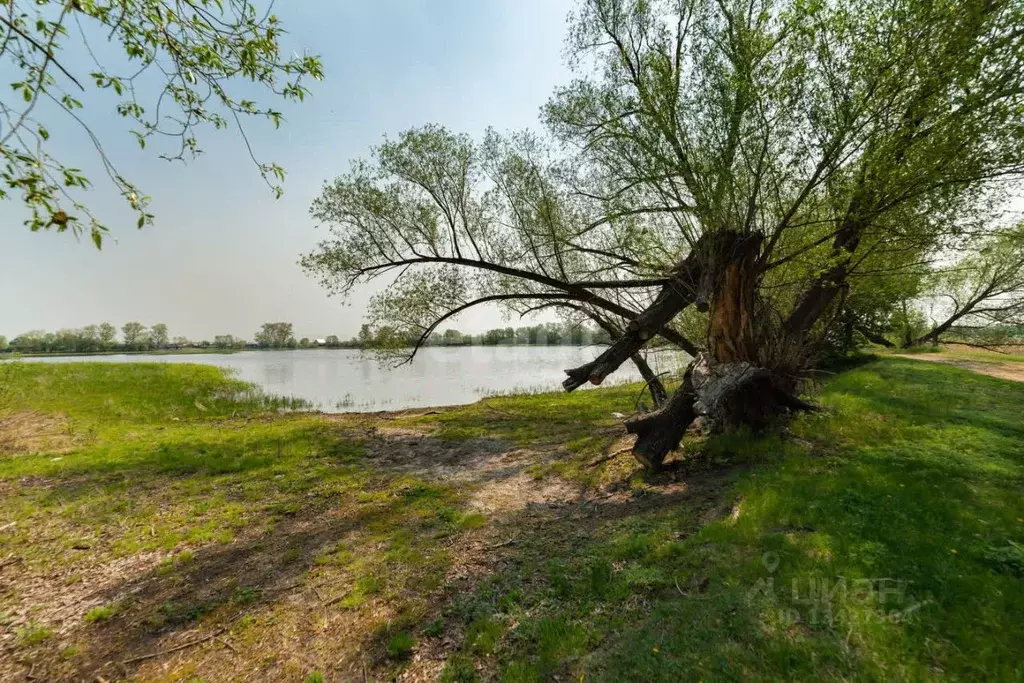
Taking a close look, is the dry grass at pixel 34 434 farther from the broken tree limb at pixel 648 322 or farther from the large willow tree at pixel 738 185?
the broken tree limb at pixel 648 322

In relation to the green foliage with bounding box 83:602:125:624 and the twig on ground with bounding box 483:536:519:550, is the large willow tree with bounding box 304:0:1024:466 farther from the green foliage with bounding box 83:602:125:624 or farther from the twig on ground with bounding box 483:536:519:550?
the green foliage with bounding box 83:602:125:624

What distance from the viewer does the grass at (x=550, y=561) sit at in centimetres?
276

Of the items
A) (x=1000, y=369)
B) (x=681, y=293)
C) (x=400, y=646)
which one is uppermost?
(x=681, y=293)

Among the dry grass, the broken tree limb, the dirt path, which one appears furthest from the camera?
the dirt path

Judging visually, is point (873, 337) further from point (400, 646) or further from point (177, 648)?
point (177, 648)

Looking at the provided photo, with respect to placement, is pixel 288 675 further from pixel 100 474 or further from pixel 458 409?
pixel 458 409

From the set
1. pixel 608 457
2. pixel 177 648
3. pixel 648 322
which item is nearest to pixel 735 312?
pixel 648 322

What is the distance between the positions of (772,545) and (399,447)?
8099 mm

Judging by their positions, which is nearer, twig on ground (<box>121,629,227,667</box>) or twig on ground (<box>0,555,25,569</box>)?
twig on ground (<box>121,629,227,667</box>)

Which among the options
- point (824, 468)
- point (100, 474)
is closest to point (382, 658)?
point (824, 468)

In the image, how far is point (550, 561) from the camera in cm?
424

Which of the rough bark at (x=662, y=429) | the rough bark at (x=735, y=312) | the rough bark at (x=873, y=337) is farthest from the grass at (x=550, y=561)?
the rough bark at (x=873, y=337)

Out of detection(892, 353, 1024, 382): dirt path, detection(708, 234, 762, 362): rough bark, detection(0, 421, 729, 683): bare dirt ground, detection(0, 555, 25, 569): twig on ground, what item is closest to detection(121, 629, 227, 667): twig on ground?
detection(0, 421, 729, 683): bare dirt ground

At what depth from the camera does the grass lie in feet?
9.05
